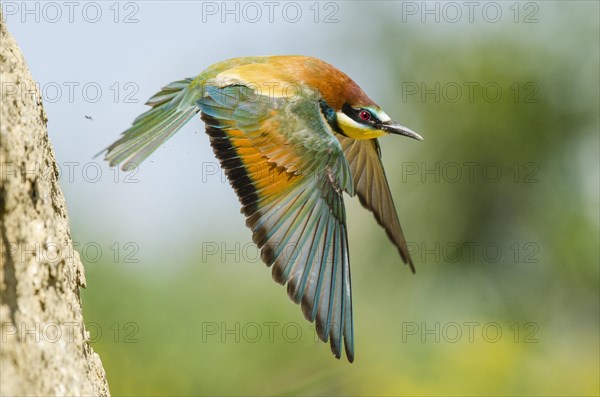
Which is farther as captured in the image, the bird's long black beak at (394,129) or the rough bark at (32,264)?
the bird's long black beak at (394,129)

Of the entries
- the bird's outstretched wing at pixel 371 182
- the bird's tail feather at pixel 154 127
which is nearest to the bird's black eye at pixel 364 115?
the bird's outstretched wing at pixel 371 182

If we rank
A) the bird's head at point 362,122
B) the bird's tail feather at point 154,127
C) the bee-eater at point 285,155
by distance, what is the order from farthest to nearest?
1. the bird's head at point 362,122
2. the bird's tail feather at point 154,127
3. the bee-eater at point 285,155

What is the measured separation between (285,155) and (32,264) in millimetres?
1530

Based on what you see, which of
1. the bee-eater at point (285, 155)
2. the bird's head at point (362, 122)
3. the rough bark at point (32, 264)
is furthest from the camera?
the bird's head at point (362, 122)

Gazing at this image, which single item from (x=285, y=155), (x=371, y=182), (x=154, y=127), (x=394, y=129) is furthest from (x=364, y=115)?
(x=154, y=127)

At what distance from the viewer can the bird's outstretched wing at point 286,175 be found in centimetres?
355

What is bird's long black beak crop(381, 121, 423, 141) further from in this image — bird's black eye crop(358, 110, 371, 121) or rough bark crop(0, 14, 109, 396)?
rough bark crop(0, 14, 109, 396)

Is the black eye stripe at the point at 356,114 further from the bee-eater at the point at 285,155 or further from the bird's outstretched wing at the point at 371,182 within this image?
the bird's outstretched wing at the point at 371,182

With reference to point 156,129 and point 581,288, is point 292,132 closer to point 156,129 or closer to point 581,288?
point 156,129

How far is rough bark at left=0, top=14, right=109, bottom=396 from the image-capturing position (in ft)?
7.24

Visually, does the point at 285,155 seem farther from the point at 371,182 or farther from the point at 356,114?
the point at 371,182

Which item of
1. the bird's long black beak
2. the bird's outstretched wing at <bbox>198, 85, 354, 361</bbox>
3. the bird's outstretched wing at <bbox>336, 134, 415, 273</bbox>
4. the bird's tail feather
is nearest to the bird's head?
the bird's long black beak

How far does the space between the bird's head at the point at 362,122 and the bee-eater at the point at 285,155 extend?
4 centimetres

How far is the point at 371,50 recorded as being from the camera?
8.60 m
